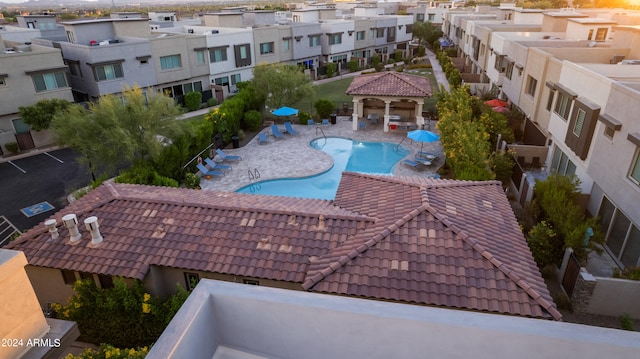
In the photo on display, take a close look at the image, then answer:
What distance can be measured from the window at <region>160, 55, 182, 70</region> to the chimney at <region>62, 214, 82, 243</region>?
26.2m

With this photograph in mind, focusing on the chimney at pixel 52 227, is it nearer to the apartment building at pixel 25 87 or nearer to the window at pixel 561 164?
the apartment building at pixel 25 87

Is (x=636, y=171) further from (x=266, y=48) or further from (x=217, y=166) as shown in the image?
(x=266, y=48)

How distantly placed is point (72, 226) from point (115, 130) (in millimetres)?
7549

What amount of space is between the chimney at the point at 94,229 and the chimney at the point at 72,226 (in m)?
0.36

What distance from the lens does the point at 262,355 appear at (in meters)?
5.05

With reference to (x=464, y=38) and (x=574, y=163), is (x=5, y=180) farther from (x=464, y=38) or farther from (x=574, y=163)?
(x=464, y=38)

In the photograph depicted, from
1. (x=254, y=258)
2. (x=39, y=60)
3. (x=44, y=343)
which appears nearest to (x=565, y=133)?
(x=254, y=258)

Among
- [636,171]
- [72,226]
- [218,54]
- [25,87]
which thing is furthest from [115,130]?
[218,54]

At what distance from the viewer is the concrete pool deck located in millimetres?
22281

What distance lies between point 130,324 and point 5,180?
17806 millimetres

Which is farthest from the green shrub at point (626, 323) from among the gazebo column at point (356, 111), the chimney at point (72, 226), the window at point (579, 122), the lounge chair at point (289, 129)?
the lounge chair at point (289, 129)

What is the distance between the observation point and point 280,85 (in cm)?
2980

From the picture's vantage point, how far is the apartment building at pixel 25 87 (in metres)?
26.2

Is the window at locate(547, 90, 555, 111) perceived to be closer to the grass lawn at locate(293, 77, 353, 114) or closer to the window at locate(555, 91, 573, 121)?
the window at locate(555, 91, 573, 121)
